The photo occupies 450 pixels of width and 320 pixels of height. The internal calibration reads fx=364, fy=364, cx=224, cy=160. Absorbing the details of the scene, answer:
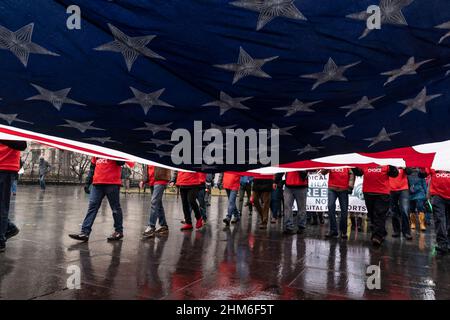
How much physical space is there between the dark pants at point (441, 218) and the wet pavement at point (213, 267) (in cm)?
36

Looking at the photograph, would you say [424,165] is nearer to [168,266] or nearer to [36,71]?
A: [168,266]

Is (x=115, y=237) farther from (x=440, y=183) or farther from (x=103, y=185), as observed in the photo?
(x=440, y=183)

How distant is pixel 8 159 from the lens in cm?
539

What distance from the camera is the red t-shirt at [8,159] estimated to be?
5.33 meters

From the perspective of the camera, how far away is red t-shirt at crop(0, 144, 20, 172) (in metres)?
5.33

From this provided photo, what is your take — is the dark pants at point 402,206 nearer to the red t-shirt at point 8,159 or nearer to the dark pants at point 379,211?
the dark pants at point 379,211

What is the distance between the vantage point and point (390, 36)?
2.09 m

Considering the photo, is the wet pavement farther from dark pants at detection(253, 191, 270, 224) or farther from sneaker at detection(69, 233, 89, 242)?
dark pants at detection(253, 191, 270, 224)

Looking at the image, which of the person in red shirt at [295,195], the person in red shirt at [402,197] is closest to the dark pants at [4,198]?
the person in red shirt at [295,195]

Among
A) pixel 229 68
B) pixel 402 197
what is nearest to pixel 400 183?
pixel 402 197

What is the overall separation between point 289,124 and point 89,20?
1.77 meters

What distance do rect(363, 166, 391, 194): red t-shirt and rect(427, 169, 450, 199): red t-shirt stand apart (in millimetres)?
786

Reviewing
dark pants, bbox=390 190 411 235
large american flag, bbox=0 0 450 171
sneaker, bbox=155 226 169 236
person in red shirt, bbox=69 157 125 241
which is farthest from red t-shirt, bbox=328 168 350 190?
large american flag, bbox=0 0 450 171
